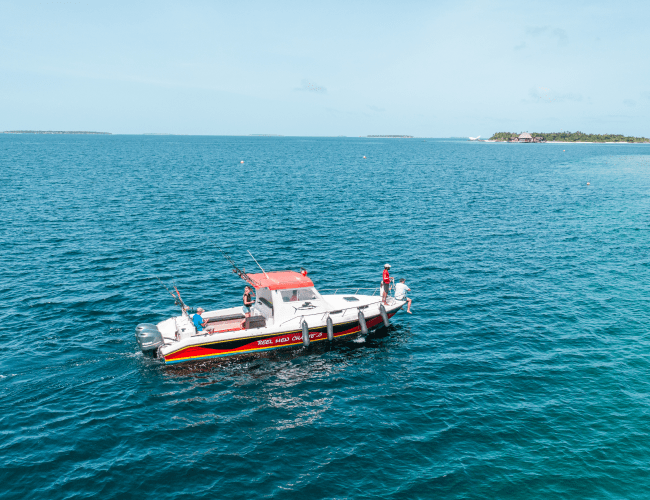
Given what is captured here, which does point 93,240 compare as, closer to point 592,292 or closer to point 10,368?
point 10,368

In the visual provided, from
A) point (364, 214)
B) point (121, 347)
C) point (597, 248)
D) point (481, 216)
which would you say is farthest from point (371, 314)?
point (481, 216)

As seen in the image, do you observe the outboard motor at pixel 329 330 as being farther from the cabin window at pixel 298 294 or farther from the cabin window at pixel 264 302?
the cabin window at pixel 264 302

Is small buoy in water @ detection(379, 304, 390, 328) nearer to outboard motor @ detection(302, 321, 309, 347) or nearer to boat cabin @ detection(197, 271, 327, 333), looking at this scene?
boat cabin @ detection(197, 271, 327, 333)

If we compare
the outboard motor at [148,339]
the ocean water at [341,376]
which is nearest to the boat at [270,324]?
the outboard motor at [148,339]

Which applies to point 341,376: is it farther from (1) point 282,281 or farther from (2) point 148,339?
(2) point 148,339

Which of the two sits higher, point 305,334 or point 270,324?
point 270,324

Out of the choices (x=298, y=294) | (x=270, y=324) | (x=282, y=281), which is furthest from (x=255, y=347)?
(x=282, y=281)
